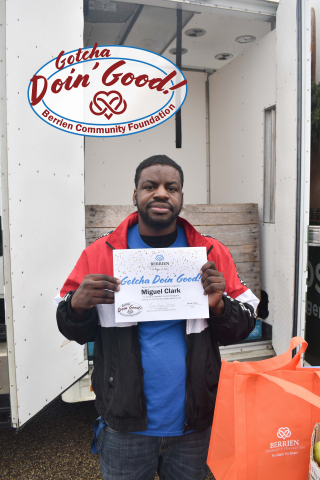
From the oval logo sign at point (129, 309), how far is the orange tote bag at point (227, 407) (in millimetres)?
368

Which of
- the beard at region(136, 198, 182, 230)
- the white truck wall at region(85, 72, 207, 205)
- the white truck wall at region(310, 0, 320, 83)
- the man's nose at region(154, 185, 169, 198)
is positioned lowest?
the beard at region(136, 198, 182, 230)

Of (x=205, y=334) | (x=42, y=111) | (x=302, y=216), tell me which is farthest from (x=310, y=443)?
(x=42, y=111)

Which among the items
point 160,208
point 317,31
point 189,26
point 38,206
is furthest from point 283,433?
point 189,26

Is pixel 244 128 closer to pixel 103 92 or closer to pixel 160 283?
pixel 103 92

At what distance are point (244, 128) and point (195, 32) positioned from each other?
3.41 ft

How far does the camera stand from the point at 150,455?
1453mm

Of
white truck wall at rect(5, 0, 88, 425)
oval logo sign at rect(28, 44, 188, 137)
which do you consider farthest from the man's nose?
oval logo sign at rect(28, 44, 188, 137)

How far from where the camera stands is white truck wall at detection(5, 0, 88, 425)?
6.95 feet

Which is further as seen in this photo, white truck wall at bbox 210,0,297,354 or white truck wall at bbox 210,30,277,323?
white truck wall at bbox 210,30,277,323

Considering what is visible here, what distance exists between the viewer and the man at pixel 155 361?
1400 millimetres

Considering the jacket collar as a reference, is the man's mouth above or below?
above

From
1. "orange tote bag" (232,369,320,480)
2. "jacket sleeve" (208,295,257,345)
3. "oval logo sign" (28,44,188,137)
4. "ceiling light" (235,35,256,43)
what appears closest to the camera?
"orange tote bag" (232,369,320,480)

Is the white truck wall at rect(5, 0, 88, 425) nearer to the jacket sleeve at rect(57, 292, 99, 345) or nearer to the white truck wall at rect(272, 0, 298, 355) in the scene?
the jacket sleeve at rect(57, 292, 99, 345)

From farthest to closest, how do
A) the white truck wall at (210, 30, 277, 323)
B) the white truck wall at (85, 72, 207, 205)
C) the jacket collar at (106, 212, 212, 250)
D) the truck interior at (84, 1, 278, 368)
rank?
the white truck wall at (85, 72, 207, 205), the white truck wall at (210, 30, 277, 323), the truck interior at (84, 1, 278, 368), the jacket collar at (106, 212, 212, 250)
